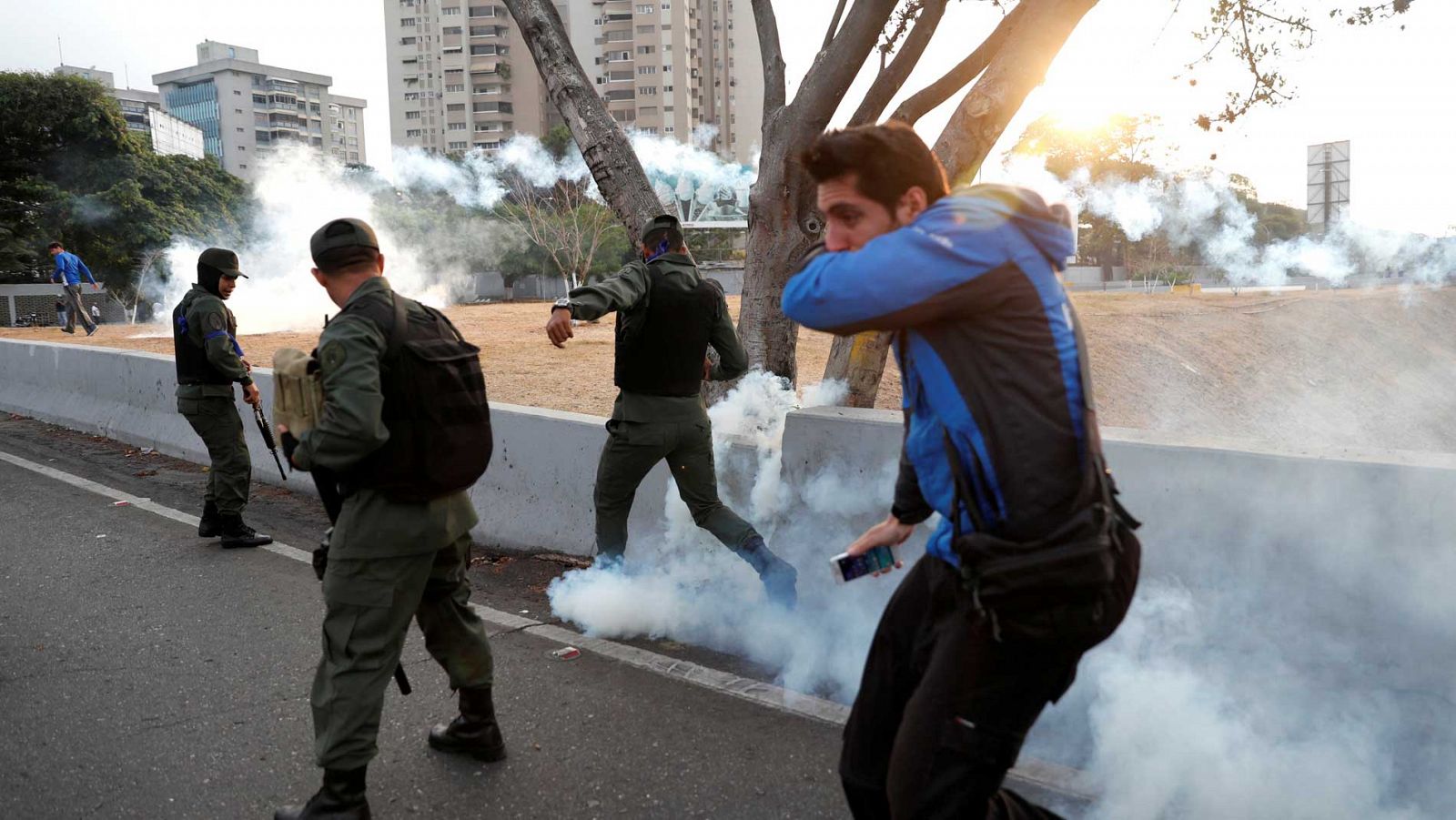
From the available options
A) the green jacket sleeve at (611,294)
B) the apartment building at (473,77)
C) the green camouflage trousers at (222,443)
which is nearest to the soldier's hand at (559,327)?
the green jacket sleeve at (611,294)

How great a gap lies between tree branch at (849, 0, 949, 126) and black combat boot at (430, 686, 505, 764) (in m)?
5.39

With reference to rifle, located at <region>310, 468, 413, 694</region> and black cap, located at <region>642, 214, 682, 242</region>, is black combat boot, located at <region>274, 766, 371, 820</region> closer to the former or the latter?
rifle, located at <region>310, 468, 413, 694</region>

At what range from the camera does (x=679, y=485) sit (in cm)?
478

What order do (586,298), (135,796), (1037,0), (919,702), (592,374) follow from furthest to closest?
(592,374)
(1037,0)
(586,298)
(135,796)
(919,702)

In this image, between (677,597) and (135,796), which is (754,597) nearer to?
(677,597)

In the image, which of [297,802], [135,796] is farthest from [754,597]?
[135,796]

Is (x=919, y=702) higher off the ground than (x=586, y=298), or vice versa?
(x=586, y=298)

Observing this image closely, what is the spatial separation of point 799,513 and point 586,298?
1474mm

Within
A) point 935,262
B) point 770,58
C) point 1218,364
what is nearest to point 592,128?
point 770,58

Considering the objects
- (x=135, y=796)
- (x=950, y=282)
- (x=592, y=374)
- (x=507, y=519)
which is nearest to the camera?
(x=950, y=282)

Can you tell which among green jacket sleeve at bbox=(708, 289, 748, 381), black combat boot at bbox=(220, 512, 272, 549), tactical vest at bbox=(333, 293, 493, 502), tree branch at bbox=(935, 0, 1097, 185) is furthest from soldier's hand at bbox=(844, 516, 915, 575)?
black combat boot at bbox=(220, 512, 272, 549)

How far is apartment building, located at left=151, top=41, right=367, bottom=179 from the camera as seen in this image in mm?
128125

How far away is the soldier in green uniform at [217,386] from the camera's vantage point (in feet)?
21.4

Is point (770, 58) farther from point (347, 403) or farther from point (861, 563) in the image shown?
point (861, 563)
